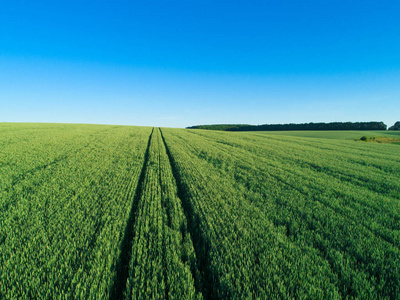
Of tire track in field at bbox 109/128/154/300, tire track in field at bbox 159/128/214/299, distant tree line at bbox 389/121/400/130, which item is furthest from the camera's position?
distant tree line at bbox 389/121/400/130

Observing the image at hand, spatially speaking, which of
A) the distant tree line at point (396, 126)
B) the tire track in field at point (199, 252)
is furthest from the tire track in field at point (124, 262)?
the distant tree line at point (396, 126)

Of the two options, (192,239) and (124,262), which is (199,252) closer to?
(192,239)

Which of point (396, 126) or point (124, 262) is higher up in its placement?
point (396, 126)

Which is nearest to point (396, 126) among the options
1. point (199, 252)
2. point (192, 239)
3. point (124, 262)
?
point (192, 239)

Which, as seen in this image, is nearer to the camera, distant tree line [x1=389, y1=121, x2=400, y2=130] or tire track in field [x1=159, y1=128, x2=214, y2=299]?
tire track in field [x1=159, y1=128, x2=214, y2=299]

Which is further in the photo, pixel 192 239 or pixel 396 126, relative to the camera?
pixel 396 126

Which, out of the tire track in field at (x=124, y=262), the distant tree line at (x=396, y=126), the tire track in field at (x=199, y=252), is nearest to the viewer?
the tire track in field at (x=124, y=262)

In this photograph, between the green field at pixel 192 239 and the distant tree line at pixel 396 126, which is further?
the distant tree line at pixel 396 126

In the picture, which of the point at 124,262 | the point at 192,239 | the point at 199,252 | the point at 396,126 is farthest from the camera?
the point at 396,126

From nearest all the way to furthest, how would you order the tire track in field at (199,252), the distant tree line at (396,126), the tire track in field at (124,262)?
the tire track in field at (124,262), the tire track in field at (199,252), the distant tree line at (396,126)

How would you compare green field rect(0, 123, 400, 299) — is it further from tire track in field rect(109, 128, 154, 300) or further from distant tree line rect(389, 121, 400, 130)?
distant tree line rect(389, 121, 400, 130)

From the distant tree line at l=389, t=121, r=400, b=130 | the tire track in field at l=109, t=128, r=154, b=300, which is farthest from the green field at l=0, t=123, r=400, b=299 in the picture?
the distant tree line at l=389, t=121, r=400, b=130

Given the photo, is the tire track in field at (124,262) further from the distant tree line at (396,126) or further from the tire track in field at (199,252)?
the distant tree line at (396,126)

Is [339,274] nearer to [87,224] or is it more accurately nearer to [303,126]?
[87,224]
